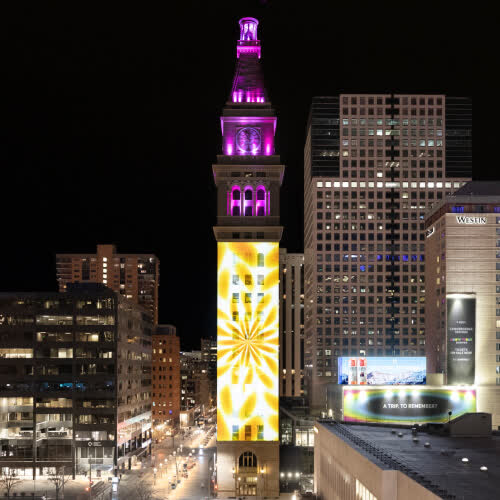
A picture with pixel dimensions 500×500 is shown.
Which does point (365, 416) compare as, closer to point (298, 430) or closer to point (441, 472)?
point (298, 430)

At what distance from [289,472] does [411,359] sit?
1922 inches

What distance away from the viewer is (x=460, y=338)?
178 metres

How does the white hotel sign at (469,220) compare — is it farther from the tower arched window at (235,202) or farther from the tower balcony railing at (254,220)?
the tower arched window at (235,202)

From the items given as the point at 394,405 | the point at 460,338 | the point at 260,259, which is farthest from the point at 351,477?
the point at 460,338

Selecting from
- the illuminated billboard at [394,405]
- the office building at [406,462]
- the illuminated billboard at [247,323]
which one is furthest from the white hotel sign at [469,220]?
the office building at [406,462]

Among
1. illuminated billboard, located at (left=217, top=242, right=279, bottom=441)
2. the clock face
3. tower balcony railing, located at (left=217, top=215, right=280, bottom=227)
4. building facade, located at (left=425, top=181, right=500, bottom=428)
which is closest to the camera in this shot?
illuminated billboard, located at (left=217, top=242, right=279, bottom=441)

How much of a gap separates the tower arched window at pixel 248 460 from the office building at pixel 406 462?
31.6 m

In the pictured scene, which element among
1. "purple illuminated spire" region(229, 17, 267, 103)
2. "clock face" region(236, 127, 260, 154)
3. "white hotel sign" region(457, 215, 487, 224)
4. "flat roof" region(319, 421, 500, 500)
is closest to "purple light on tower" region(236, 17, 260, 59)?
"purple illuminated spire" region(229, 17, 267, 103)

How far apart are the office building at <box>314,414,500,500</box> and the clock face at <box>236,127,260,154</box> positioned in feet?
182

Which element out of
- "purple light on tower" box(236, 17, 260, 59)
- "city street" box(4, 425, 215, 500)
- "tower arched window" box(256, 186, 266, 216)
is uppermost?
"purple light on tower" box(236, 17, 260, 59)

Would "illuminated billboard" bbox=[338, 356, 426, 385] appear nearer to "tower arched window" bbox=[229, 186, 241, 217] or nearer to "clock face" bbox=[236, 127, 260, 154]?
"tower arched window" bbox=[229, 186, 241, 217]

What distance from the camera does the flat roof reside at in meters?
54.9

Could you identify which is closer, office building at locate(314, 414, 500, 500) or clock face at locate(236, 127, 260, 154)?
office building at locate(314, 414, 500, 500)

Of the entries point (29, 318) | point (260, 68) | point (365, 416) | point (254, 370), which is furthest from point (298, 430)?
point (260, 68)
